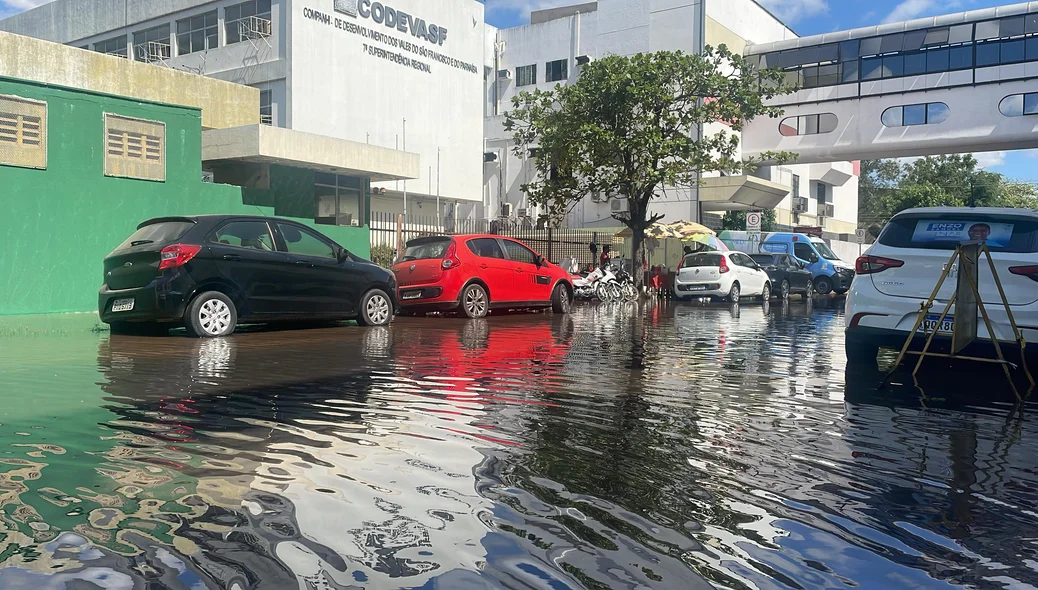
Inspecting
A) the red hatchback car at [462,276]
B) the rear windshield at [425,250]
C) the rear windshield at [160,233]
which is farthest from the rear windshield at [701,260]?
the rear windshield at [160,233]

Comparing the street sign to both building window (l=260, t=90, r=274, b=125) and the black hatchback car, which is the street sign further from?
the black hatchback car

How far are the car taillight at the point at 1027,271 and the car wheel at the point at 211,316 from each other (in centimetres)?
938

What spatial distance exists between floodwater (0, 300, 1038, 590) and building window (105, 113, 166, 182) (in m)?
9.54

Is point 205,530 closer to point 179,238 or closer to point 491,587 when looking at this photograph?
point 491,587

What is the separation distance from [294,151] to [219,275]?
14.8 m

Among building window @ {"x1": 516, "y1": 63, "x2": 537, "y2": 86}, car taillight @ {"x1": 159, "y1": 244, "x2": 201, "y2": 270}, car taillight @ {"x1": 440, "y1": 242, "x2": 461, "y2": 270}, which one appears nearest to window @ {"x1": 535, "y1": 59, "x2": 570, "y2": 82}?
building window @ {"x1": 516, "y1": 63, "x2": 537, "y2": 86}

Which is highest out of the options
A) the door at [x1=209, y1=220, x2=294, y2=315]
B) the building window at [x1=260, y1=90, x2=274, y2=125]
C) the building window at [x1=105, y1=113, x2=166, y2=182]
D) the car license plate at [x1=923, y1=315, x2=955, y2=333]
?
the building window at [x1=260, y1=90, x2=274, y2=125]

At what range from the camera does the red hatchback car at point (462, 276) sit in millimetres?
16766

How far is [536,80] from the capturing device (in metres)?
56.0

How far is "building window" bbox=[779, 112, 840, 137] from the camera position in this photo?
45.3m

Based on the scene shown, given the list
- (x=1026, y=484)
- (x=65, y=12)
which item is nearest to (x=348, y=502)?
(x=1026, y=484)

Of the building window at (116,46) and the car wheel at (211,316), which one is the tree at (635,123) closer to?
the car wheel at (211,316)

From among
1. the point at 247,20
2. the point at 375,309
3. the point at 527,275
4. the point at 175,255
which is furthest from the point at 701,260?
the point at 247,20

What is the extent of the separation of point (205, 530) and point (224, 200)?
18533 millimetres
